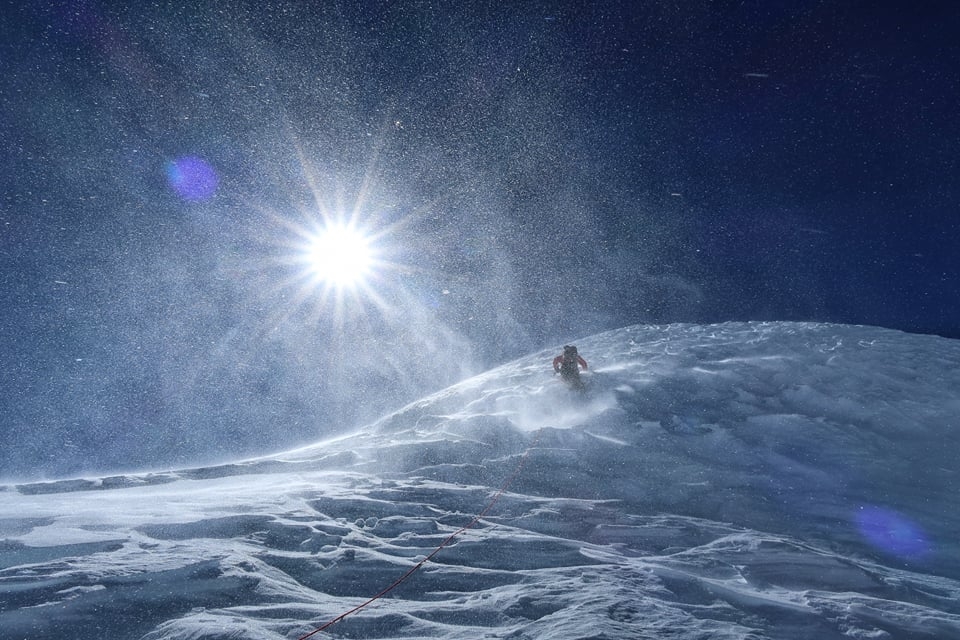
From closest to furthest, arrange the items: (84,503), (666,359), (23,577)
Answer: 1. (23,577)
2. (84,503)
3. (666,359)

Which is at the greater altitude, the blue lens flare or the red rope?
the red rope

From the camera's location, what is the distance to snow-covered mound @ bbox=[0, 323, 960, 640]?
14.5ft

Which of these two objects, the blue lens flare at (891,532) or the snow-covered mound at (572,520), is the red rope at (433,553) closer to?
the snow-covered mound at (572,520)

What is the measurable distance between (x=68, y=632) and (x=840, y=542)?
932 centimetres

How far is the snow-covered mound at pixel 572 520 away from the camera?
4.41 meters

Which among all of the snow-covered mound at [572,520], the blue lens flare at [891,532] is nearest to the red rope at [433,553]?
the snow-covered mound at [572,520]

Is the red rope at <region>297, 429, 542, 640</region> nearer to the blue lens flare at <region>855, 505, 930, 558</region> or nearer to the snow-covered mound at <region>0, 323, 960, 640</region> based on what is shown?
the snow-covered mound at <region>0, 323, 960, 640</region>

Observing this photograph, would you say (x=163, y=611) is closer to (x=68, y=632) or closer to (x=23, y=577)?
(x=68, y=632)

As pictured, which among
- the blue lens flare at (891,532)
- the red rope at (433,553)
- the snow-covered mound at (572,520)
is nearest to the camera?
the red rope at (433,553)

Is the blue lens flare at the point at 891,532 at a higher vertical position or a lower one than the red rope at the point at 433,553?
lower

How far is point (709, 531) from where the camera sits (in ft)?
22.6

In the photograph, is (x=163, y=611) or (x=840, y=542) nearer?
(x=163, y=611)

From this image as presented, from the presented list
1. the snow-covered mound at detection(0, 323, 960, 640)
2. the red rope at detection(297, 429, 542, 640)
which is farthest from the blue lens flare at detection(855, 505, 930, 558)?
the red rope at detection(297, 429, 542, 640)

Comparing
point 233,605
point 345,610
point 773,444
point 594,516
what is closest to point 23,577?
point 233,605
